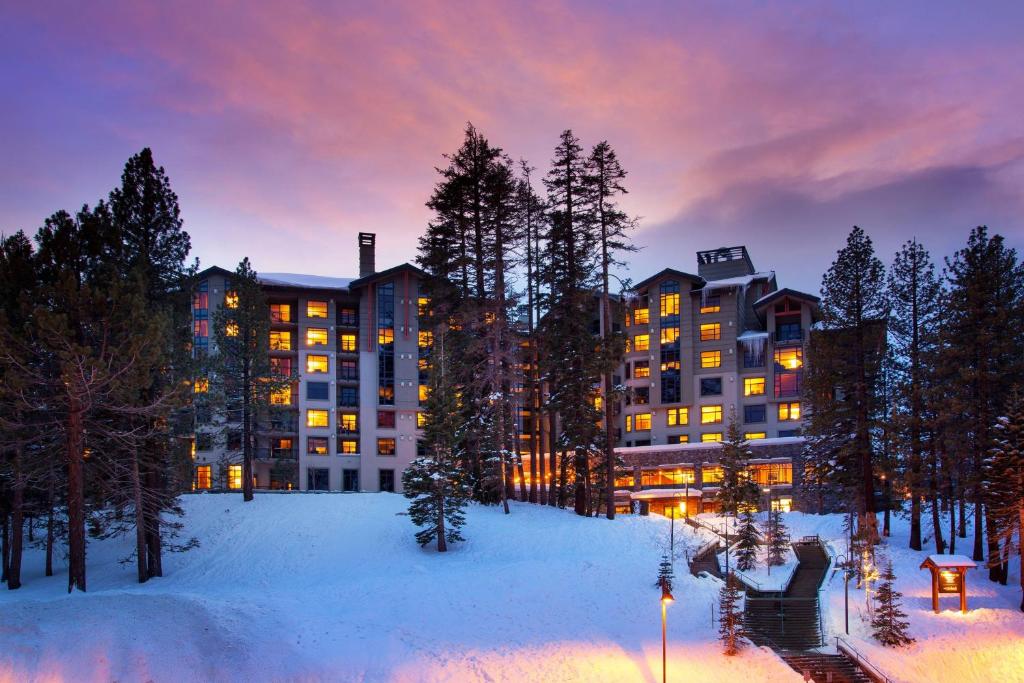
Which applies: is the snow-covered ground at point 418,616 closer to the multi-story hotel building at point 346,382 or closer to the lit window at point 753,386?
the multi-story hotel building at point 346,382

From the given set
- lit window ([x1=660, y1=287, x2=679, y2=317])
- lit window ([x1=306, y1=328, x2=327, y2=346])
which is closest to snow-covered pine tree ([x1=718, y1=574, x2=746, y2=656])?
lit window ([x1=660, y1=287, x2=679, y2=317])

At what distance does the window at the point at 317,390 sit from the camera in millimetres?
65062

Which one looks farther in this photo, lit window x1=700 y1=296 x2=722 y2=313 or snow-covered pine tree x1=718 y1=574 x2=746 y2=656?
lit window x1=700 y1=296 x2=722 y2=313

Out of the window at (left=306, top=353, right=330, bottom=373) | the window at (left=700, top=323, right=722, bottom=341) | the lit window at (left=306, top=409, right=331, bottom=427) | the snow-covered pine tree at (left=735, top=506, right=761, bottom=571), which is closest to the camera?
the snow-covered pine tree at (left=735, top=506, right=761, bottom=571)

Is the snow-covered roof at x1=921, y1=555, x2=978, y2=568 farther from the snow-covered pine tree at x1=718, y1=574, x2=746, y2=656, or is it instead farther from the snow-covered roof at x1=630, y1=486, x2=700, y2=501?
the snow-covered roof at x1=630, y1=486, x2=700, y2=501

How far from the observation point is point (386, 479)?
65250 mm

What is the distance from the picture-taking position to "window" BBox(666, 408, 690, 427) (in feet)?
219

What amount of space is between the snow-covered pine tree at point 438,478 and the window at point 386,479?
2869cm

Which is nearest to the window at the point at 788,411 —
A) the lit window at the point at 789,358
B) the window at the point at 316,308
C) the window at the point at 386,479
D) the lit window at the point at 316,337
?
the lit window at the point at 789,358

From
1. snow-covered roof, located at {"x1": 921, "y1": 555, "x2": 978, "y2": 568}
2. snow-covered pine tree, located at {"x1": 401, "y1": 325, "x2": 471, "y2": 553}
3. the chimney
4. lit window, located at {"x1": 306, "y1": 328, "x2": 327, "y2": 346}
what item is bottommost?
snow-covered roof, located at {"x1": 921, "y1": 555, "x2": 978, "y2": 568}

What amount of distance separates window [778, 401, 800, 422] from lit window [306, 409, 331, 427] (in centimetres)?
3979

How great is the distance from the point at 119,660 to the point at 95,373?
941cm

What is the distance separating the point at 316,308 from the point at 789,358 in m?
42.0

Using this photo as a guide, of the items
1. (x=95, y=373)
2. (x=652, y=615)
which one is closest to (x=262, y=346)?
(x=95, y=373)
